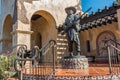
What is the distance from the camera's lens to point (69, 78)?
17.2 ft

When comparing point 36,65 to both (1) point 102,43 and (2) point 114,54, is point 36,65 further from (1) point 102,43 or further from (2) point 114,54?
(1) point 102,43

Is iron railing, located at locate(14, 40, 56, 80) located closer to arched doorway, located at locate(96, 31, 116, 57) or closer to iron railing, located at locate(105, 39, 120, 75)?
iron railing, located at locate(105, 39, 120, 75)

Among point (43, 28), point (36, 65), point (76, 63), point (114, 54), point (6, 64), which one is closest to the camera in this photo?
point (36, 65)

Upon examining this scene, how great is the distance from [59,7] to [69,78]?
381 inches

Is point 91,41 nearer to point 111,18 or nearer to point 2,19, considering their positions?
point 111,18

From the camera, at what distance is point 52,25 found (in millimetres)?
14109

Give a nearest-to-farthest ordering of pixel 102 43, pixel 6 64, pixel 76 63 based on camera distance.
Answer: pixel 6 64 → pixel 76 63 → pixel 102 43

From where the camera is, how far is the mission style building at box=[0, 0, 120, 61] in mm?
11961

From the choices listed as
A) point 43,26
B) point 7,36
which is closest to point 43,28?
point 43,26

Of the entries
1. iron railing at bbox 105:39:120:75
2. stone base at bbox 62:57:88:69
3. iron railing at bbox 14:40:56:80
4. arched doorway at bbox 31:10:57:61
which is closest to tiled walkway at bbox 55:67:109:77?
iron railing at bbox 105:39:120:75

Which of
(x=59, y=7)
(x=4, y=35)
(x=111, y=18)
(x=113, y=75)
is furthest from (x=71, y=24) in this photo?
(x=4, y=35)

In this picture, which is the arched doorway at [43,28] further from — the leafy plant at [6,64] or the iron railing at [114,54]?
the iron railing at [114,54]

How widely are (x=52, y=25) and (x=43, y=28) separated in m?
2.06

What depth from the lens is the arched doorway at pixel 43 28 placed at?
13868 millimetres
